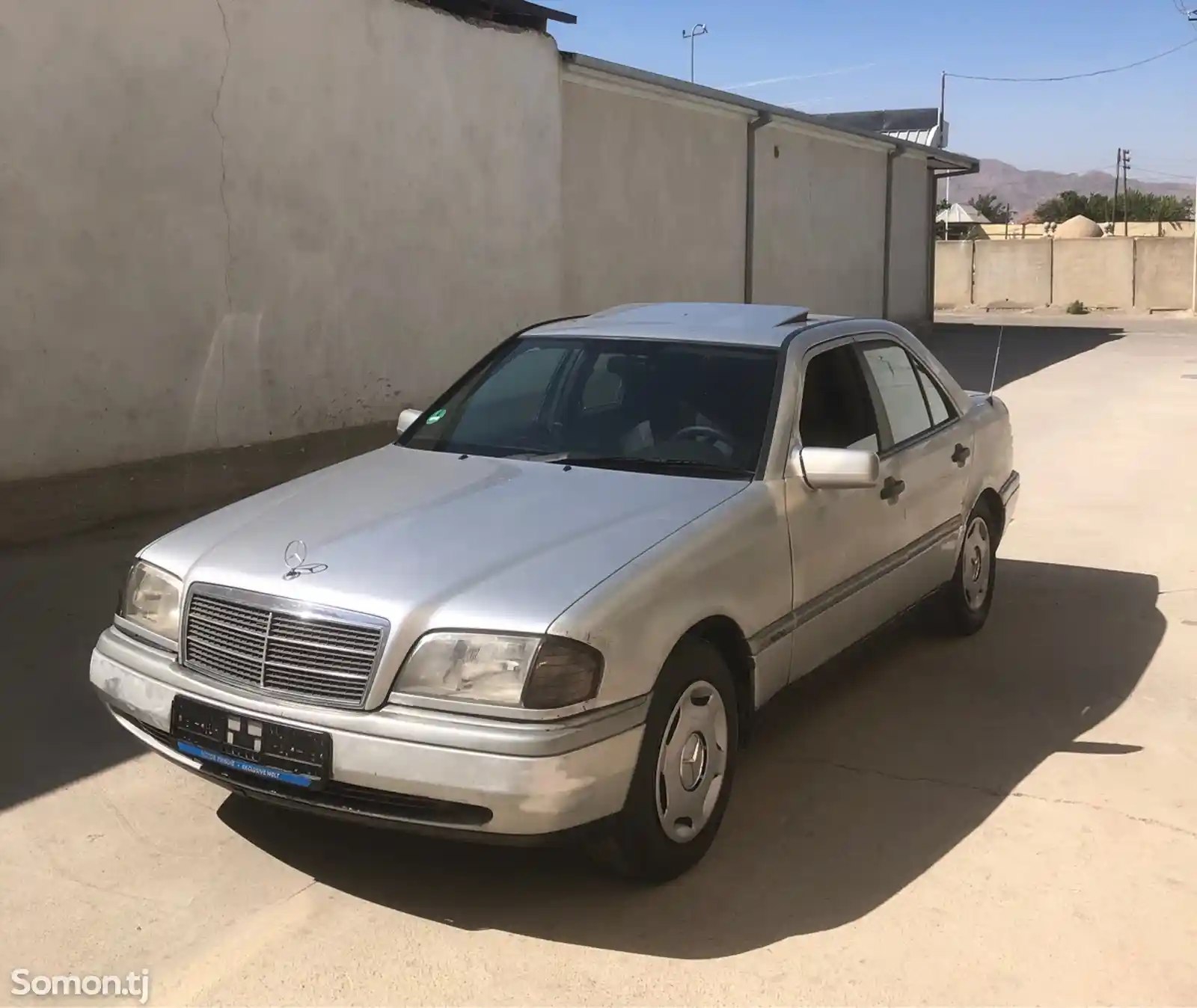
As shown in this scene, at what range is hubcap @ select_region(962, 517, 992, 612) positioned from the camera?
6.12 meters

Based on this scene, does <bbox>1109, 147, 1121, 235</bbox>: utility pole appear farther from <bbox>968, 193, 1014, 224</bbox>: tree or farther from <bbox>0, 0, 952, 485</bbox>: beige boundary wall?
<bbox>0, 0, 952, 485</bbox>: beige boundary wall

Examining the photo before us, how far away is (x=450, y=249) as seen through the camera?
11938 millimetres

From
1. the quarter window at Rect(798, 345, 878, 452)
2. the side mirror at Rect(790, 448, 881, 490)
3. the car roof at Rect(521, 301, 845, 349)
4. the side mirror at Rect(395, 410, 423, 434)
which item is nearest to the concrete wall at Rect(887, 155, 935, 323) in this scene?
the car roof at Rect(521, 301, 845, 349)

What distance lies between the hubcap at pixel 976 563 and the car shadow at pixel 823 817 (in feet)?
0.70

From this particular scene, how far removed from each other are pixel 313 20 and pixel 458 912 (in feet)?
27.5

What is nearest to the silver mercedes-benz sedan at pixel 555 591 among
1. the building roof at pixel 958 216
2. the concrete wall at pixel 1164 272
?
the concrete wall at pixel 1164 272

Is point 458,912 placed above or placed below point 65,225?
below

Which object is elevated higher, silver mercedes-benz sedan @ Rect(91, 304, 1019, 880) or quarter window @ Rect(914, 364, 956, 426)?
quarter window @ Rect(914, 364, 956, 426)

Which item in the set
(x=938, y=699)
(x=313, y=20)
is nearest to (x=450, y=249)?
(x=313, y=20)

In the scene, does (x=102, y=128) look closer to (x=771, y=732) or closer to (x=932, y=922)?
(x=771, y=732)

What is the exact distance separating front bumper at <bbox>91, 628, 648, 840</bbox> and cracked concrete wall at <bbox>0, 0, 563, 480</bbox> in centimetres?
552

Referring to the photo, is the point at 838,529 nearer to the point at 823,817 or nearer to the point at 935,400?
the point at 823,817

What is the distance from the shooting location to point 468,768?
329 cm

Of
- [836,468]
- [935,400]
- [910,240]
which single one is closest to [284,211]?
[935,400]
